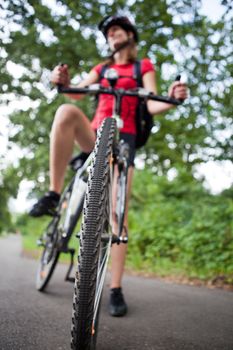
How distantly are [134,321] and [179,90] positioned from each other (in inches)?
55.3

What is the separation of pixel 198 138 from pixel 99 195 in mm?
6790

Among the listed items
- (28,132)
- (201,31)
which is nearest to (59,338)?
(201,31)

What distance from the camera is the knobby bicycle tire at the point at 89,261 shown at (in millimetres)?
1393

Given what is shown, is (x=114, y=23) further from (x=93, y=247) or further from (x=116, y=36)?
(x=93, y=247)

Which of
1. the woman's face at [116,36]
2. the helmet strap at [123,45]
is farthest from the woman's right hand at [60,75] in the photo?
the woman's face at [116,36]

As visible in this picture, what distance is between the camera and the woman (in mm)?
2537

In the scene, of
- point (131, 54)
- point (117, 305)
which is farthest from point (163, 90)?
point (117, 305)

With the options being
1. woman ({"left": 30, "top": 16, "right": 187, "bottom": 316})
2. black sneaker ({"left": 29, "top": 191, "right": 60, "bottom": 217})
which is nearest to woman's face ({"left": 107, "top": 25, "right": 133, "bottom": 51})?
woman ({"left": 30, "top": 16, "right": 187, "bottom": 316})

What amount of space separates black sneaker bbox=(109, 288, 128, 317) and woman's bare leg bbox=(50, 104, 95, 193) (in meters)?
0.85

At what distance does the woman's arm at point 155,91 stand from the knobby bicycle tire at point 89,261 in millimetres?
973

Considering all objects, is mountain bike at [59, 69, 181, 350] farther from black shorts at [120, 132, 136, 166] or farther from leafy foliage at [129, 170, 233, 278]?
leafy foliage at [129, 170, 233, 278]

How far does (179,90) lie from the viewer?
2.43 m

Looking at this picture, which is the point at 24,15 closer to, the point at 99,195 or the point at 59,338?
the point at 99,195

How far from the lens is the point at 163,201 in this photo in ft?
25.8
